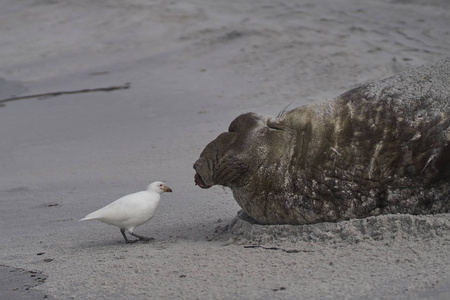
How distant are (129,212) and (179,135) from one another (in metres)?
2.71

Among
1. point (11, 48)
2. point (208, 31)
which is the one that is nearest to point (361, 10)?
point (208, 31)

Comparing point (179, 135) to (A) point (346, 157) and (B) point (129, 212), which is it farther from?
(A) point (346, 157)

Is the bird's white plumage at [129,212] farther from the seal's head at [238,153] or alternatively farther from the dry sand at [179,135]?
the seal's head at [238,153]

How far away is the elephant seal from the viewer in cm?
478

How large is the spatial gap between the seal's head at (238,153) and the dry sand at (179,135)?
362 millimetres

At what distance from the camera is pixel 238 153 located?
509cm

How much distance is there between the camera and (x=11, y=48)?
11328 millimetres

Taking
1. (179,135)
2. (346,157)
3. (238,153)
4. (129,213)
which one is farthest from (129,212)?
(179,135)

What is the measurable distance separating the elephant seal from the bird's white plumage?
63 centimetres

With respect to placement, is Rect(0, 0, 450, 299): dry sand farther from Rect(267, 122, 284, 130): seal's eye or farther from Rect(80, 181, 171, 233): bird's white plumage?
Rect(267, 122, 284, 130): seal's eye

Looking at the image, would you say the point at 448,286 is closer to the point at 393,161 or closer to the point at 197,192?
the point at 393,161

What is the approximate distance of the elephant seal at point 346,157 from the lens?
15.7ft

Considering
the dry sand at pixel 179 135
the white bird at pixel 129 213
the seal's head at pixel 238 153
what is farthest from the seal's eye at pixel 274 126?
the white bird at pixel 129 213

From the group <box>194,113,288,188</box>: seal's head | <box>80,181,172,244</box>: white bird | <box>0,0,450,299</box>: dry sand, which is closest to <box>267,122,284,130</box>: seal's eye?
<box>194,113,288,188</box>: seal's head
